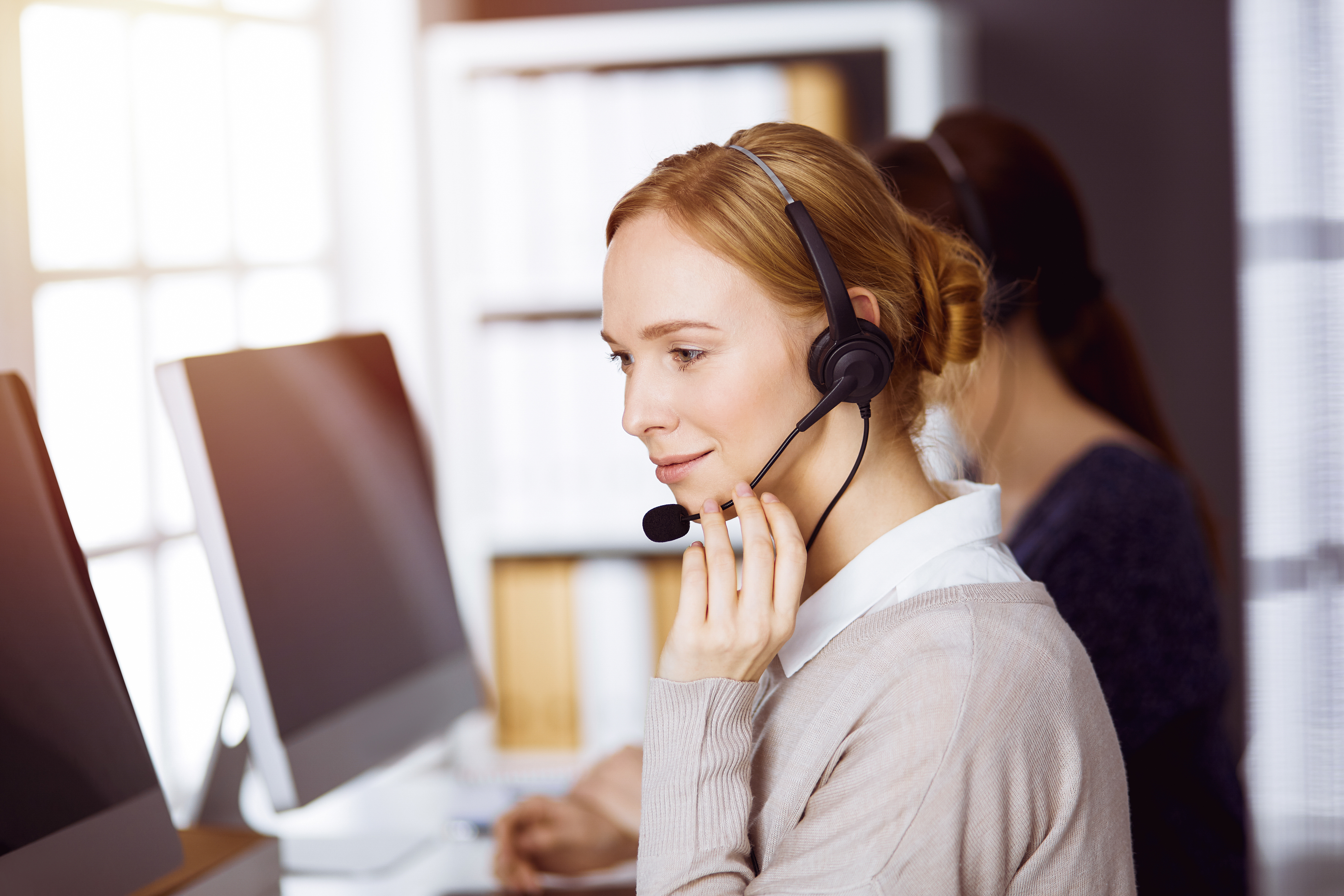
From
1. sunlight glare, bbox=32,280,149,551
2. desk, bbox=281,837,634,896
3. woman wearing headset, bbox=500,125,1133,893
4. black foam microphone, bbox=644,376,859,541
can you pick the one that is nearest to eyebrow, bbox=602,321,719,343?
woman wearing headset, bbox=500,125,1133,893

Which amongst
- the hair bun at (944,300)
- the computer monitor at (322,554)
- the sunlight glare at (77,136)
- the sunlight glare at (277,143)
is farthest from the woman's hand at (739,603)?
the sunlight glare at (277,143)

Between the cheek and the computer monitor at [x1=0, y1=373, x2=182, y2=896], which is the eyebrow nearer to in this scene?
the cheek

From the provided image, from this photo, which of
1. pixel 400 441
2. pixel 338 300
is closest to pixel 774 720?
pixel 400 441

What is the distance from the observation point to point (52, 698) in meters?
0.82

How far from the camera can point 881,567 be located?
2.98 ft

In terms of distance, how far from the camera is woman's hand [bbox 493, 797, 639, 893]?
1.22 meters

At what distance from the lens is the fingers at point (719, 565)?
0.86 m

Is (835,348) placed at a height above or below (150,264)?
below

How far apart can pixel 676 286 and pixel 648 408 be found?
10 centimetres

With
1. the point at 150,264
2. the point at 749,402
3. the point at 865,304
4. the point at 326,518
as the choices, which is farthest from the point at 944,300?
the point at 150,264

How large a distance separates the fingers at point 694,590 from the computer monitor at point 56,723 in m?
0.43

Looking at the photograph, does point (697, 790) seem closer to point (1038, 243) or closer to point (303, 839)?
point (303, 839)

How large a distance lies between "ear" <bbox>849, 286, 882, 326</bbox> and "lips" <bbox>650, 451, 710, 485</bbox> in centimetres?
17

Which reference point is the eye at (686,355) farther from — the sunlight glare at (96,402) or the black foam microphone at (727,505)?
the sunlight glare at (96,402)
